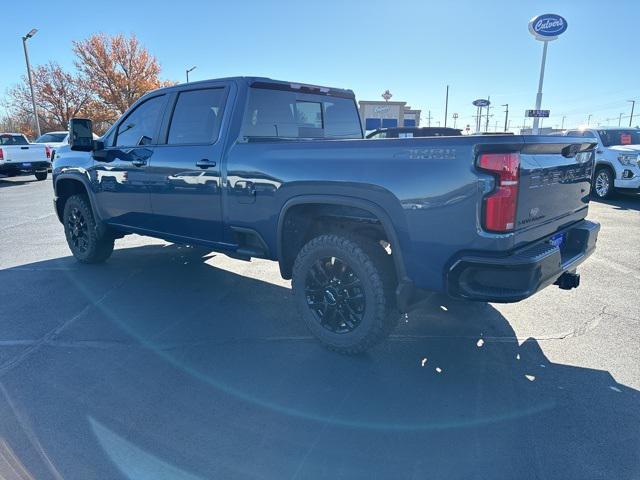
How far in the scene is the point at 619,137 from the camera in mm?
11125

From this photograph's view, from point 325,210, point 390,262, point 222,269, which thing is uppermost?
point 325,210

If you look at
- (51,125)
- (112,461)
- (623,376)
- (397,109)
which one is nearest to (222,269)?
(112,461)

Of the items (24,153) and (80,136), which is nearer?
(80,136)

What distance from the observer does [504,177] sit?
101 inches

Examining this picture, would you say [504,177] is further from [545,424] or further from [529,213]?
[545,424]

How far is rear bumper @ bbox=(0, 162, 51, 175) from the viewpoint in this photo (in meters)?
15.6

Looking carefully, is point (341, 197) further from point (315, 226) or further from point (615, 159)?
point (615, 159)

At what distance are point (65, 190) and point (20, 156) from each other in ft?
40.1

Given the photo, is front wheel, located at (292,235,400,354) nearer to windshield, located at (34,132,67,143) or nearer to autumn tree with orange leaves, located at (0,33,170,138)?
windshield, located at (34,132,67,143)

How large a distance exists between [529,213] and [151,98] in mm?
3805

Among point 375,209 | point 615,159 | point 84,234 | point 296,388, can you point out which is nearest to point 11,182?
point 84,234

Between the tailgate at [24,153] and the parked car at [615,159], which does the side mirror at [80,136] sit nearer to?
the parked car at [615,159]

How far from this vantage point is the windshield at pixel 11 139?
16.1 m

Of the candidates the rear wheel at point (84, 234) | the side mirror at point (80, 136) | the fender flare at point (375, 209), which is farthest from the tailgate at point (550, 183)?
the rear wheel at point (84, 234)
